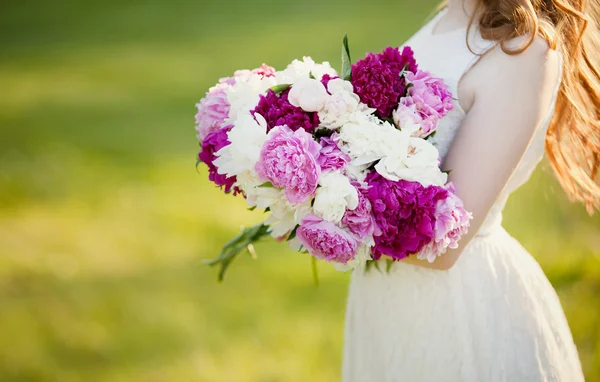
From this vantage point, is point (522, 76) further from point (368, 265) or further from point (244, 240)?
point (244, 240)

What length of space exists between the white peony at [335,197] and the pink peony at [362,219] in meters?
0.02

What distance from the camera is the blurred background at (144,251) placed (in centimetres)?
382

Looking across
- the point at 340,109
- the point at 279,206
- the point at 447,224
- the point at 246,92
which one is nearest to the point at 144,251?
the point at 246,92

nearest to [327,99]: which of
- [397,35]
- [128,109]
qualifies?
[128,109]

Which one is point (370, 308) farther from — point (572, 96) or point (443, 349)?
point (572, 96)

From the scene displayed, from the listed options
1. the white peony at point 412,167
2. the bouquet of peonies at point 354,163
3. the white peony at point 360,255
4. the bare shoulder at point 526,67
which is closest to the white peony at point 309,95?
the bouquet of peonies at point 354,163

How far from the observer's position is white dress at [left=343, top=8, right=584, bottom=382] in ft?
6.32

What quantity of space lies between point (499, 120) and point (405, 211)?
1.31 ft

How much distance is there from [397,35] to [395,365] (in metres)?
9.01

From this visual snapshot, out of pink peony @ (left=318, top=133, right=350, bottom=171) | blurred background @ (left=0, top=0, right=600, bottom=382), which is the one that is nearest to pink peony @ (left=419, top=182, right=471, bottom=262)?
pink peony @ (left=318, top=133, right=350, bottom=171)

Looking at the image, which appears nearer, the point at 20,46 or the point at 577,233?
the point at 577,233

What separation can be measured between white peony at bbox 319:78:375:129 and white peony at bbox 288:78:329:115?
2cm

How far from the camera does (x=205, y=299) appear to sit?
4.46 metres

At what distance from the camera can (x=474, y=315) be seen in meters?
1.94
